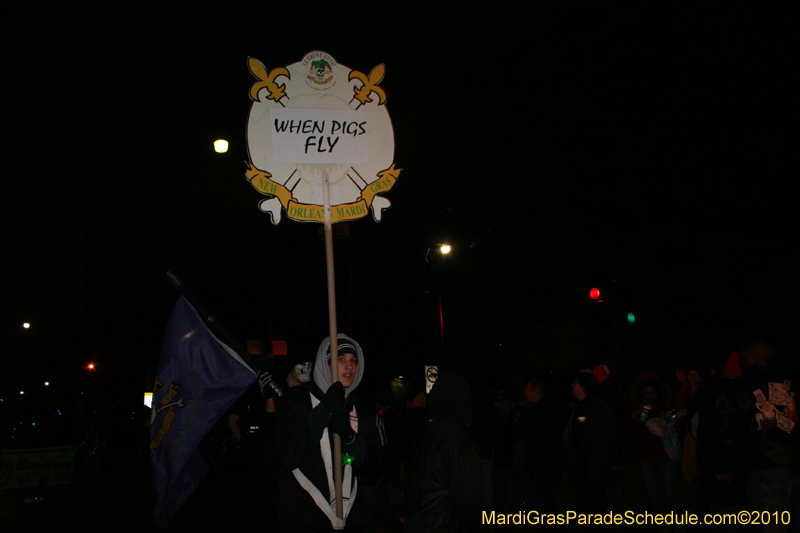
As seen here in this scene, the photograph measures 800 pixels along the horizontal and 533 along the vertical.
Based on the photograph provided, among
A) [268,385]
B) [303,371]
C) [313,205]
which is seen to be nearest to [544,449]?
[303,371]

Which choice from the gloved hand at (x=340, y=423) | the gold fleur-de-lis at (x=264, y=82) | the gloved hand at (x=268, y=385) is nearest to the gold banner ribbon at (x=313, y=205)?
the gold fleur-de-lis at (x=264, y=82)

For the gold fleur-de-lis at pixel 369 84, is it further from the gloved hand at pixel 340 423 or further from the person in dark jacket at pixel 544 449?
the person in dark jacket at pixel 544 449

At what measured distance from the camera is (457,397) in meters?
4.30

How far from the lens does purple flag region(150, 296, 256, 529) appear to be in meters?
4.23

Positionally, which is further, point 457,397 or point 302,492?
point 457,397

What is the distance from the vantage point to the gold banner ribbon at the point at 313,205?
195 inches

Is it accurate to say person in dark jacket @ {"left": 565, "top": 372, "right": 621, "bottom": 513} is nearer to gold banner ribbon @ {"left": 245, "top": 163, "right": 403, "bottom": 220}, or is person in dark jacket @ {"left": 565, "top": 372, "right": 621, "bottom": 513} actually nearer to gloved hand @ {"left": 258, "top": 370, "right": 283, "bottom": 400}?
gold banner ribbon @ {"left": 245, "top": 163, "right": 403, "bottom": 220}

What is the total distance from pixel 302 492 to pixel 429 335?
29124mm

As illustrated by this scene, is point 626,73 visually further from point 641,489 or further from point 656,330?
point 656,330

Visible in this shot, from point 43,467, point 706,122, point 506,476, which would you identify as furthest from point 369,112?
point 43,467

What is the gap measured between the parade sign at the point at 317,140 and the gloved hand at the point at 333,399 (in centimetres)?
173

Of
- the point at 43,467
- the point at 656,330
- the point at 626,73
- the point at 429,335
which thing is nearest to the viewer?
the point at 626,73

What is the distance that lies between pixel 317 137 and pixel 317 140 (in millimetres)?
26

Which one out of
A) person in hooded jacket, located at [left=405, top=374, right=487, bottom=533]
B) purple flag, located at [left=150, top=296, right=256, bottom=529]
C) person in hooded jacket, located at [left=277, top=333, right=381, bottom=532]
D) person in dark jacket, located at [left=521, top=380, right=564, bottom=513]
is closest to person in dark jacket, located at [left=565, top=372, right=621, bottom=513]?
person in dark jacket, located at [left=521, top=380, right=564, bottom=513]
